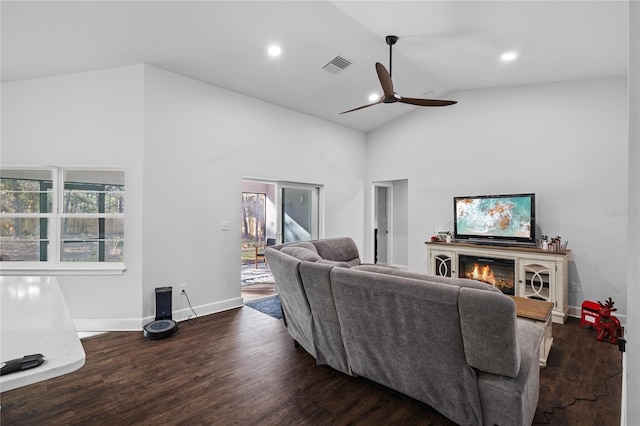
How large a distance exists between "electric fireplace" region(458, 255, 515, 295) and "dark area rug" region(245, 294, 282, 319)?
2899 mm

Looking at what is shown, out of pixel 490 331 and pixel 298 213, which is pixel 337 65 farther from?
pixel 490 331

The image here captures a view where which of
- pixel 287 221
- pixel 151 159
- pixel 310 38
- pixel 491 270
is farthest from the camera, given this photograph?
pixel 287 221

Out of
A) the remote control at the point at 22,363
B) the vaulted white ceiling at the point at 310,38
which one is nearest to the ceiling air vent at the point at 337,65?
the vaulted white ceiling at the point at 310,38

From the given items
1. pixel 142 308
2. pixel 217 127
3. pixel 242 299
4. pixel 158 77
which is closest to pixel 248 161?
pixel 217 127

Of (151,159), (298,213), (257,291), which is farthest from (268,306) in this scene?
(151,159)

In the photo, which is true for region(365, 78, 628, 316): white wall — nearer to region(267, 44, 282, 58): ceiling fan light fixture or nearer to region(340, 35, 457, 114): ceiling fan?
region(340, 35, 457, 114): ceiling fan

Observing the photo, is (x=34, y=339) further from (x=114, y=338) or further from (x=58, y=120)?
(x=58, y=120)

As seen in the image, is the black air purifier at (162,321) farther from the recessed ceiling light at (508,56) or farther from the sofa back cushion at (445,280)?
the recessed ceiling light at (508,56)

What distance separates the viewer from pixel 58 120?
3.53 m

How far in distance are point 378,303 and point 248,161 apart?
10.9 feet

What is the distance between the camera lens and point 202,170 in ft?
13.6

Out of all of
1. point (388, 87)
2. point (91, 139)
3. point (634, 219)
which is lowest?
point (634, 219)

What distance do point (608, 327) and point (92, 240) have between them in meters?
6.00

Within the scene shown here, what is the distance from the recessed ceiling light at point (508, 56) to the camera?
3681 millimetres
